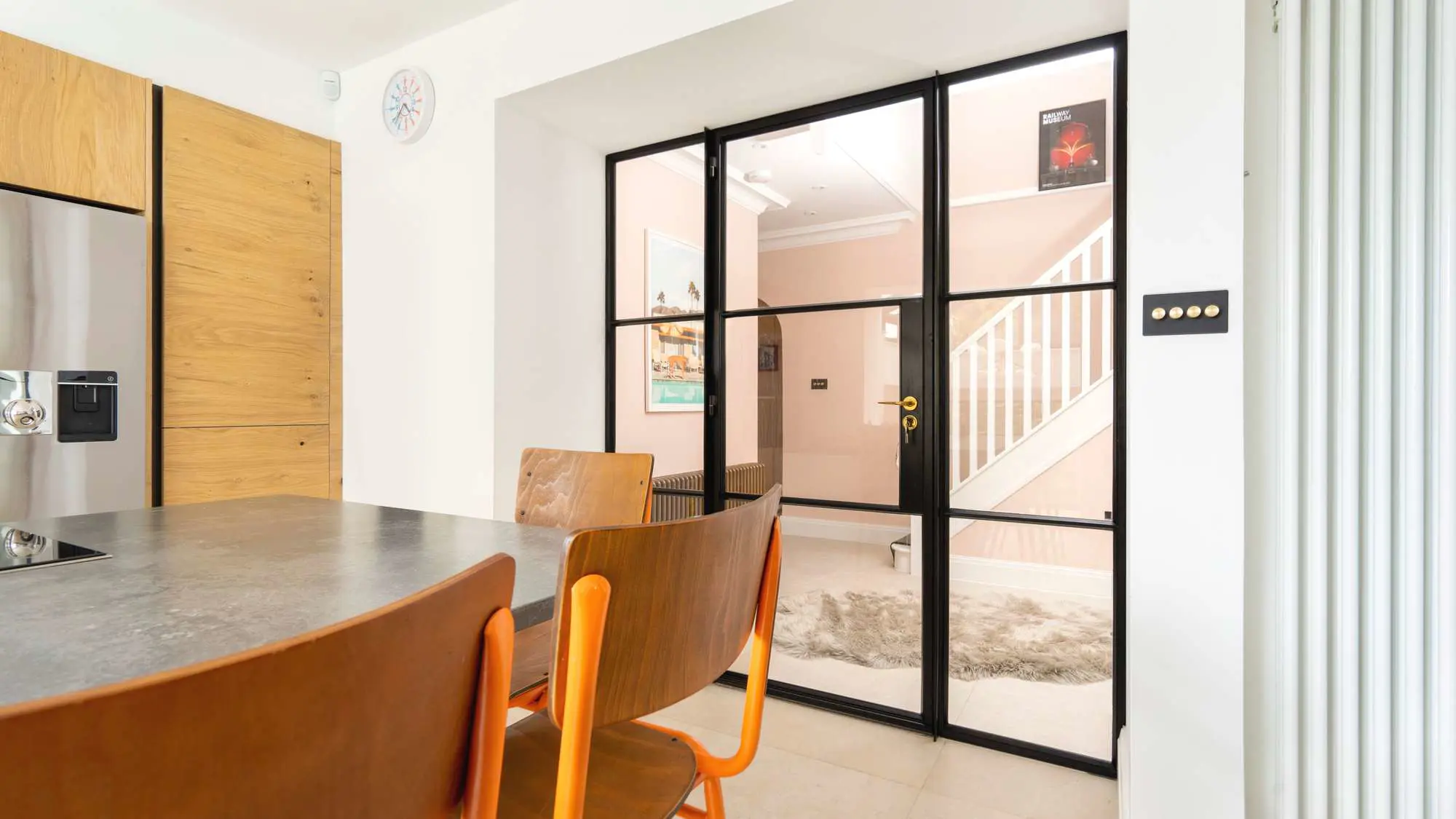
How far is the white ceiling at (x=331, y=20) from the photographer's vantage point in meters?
2.65

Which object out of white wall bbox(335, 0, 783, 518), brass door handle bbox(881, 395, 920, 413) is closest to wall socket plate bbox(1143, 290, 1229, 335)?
brass door handle bbox(881, 395, 920, 413)

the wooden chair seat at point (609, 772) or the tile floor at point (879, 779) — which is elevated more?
the wooden chair seat at point (609, 772)

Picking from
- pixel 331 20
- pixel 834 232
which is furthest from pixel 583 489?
pixel 331 20

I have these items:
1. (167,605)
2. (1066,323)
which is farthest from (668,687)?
(1066,323)

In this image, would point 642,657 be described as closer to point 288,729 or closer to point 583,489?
point 288,729

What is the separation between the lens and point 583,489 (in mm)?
1759

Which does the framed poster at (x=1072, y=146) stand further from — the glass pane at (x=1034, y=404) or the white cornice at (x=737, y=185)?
the white cornice at (x=737, y=185)

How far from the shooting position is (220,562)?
1.04 metres

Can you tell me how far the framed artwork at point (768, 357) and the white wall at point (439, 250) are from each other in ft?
2.73

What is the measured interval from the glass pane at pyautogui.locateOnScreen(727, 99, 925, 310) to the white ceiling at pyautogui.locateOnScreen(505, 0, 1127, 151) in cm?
14

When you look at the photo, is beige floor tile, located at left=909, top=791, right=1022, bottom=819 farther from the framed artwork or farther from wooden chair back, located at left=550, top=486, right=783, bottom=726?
the framed artwork

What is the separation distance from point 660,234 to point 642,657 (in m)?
2.52

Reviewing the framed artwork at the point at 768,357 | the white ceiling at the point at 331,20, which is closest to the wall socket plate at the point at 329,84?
the white ceiling at the point at 331,20

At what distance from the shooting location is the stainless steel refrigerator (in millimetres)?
2150
